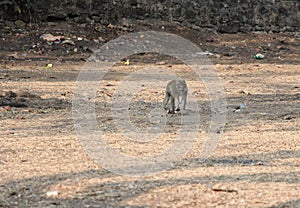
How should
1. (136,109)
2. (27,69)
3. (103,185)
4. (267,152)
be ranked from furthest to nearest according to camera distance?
(27,69) < (136,109) < (267,152) < (103,185)

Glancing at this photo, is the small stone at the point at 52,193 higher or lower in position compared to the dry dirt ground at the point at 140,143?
lower

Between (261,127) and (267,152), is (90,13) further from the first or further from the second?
(267,152)

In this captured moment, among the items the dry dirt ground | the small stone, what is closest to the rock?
the dry dirt ground

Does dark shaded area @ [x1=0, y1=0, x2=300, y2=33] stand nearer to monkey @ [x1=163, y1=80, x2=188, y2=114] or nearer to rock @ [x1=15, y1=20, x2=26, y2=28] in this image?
rock @ [x1=15, y1=20, x2=26, y2=28]

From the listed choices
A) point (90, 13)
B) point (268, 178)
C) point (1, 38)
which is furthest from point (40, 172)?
point (90, 13)

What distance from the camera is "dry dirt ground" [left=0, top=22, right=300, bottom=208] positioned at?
4.77m

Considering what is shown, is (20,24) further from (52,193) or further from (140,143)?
(52,193)

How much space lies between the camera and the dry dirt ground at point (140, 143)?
477 cm

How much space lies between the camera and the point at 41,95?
10.2 metres

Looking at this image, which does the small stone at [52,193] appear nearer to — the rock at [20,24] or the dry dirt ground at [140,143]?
the dry dirt ground at [140,143]

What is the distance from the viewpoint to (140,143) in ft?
Answer: 21.8

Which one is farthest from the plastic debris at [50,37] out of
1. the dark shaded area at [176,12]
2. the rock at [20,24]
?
the dark shaded area at [176,12]

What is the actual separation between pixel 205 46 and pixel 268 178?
11.0 m

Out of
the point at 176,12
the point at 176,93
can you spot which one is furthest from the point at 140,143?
the point at 176,12
